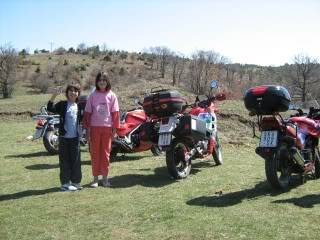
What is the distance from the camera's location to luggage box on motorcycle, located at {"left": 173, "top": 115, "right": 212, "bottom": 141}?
8.21 meters

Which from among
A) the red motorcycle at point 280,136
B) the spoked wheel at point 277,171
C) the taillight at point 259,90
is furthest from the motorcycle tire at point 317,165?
the taillight at point 259,90

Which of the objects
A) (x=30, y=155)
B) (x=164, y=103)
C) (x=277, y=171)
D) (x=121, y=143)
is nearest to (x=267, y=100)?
(x=277, y=171)

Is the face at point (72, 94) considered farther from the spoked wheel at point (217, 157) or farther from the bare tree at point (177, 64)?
the bare tree at point (177, 64)

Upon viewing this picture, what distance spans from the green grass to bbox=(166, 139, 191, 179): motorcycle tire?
0.19 metres

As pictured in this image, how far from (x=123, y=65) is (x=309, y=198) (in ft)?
195

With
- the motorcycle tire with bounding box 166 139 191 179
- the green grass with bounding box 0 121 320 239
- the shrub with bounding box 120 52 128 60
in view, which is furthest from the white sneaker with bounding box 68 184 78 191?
the shrub with bounding box 120 52 128 60

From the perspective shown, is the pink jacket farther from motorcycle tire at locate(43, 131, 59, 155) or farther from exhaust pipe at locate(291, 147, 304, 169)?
motorcycle tire at locate(43, 131, 59, 155)

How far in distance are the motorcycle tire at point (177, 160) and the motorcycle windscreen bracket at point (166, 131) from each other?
12 centimetres

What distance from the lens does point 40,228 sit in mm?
5469

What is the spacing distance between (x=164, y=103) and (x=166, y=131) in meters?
0.54

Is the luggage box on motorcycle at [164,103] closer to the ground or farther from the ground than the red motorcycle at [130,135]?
farther from the ground

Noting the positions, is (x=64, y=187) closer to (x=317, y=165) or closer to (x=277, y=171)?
(x=277, y=171)

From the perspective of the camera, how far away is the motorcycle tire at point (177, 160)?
7.94m

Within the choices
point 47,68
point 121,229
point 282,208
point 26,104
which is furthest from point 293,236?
point 47,68
